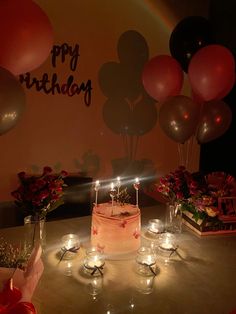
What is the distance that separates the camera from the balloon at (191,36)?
2580 mm

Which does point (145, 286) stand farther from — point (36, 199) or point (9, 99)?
point (9, 99)

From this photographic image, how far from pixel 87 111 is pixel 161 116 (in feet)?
2.72

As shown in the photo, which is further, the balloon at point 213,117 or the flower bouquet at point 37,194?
the balloon at point 213,117

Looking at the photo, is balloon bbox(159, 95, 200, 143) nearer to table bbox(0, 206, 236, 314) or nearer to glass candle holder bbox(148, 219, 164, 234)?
glass candle holder bbox(148, 219, 164, 234)

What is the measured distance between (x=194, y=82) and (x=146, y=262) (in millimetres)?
1534

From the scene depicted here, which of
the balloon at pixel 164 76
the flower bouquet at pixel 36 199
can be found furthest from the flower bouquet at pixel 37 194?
the balloon at pixel 164 76

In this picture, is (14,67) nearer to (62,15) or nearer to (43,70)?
(43,70)

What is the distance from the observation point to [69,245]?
1524 mm

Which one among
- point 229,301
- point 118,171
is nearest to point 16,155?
point 118,171

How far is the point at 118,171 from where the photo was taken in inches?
128

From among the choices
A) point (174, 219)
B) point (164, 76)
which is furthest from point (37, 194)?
point (164, 76)

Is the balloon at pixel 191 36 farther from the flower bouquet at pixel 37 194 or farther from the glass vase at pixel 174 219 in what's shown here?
the flower bouquet at pixel 37 194

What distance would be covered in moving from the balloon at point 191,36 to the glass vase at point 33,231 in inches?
74.0

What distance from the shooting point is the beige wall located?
272cm
